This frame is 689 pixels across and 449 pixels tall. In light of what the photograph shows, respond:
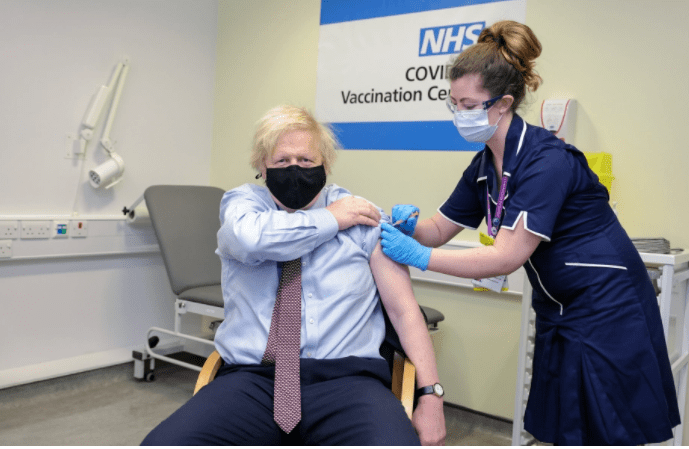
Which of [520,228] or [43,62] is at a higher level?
[43,62]

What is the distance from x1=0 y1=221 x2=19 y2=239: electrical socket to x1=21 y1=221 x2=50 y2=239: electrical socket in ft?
0.10

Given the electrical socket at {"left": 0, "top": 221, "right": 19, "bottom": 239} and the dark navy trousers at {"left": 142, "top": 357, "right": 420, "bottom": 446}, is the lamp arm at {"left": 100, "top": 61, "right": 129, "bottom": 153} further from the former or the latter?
the dark navy trousers at {"left": 142, "top": 357, "right": 420, "bottom": 446}

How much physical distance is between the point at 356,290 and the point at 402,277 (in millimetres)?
147

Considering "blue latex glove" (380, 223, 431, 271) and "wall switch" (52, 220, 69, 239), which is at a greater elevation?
"blue latex glove" (380, 223, 431, 271)

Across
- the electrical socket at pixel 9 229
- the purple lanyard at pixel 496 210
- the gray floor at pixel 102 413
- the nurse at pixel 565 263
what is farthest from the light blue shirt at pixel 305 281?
the electrical socket at pixel 9 229

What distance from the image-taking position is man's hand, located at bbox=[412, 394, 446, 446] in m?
1.41

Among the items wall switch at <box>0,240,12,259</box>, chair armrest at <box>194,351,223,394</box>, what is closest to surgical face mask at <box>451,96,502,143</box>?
chair armrest at <box>194,351,223,394</box>

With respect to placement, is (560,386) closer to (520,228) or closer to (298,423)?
(520,228)

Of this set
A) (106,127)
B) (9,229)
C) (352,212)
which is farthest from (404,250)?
(106,127)

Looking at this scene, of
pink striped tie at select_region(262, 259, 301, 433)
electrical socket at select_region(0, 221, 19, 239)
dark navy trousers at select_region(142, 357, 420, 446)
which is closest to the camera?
dark navy trousers at select_region(142, 357, 420, 446)

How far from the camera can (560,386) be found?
5.01 feet

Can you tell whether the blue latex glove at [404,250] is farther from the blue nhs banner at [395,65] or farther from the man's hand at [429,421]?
the blue nhs banner at [395,65]

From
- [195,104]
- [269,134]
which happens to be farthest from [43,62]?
[269,134]

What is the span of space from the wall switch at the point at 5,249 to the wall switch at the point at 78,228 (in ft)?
1.02
